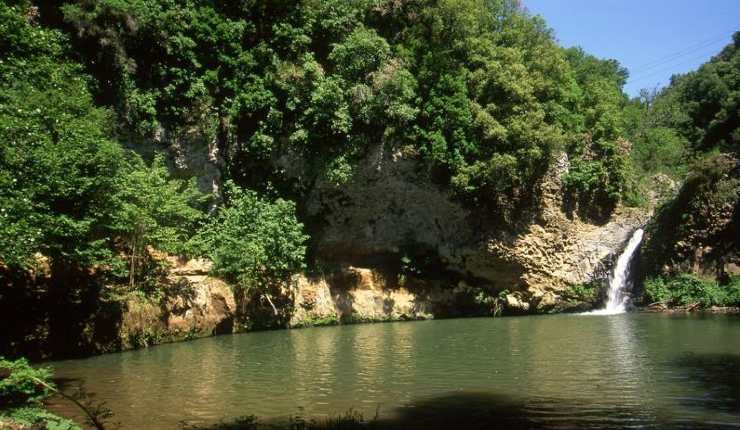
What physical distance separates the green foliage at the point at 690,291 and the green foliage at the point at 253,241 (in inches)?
666

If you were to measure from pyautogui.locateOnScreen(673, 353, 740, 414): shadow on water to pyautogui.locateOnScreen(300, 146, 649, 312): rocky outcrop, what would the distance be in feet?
52.4

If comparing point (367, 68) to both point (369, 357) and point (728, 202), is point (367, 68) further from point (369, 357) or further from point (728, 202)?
point (728, 202)

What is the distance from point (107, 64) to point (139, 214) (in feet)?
30.1

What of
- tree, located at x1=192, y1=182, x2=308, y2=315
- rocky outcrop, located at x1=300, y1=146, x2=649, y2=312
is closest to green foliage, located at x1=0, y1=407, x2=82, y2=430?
tree, located at x1=192, y1=182, x2=308, y2=315

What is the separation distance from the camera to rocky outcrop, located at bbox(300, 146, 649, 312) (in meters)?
29.1

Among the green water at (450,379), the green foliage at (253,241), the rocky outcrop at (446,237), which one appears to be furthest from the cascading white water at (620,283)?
the green foliage at (253,241)

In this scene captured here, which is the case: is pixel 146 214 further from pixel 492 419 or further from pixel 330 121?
pixel 492 419

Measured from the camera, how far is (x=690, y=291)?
89.2 ft

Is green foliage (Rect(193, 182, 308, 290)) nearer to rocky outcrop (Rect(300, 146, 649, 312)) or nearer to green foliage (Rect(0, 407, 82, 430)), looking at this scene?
rocky outcrop (Rect(300, 146, 649, 312))

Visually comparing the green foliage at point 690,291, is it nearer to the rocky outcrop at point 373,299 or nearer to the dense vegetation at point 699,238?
the dense vegetation at point 699,238

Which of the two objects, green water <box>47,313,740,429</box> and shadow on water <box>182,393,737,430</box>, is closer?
shadow on water <box>182,393,737,430</box>

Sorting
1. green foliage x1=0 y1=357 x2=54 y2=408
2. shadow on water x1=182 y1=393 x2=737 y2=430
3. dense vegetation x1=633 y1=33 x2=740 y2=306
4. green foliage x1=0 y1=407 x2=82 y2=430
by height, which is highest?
dense vegetation x1=633 y1=33 x2=740 y2=306

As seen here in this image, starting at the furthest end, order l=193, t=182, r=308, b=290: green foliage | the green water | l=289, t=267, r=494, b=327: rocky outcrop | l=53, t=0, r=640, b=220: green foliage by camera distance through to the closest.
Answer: l=289, t=267, r=494, b=327: rocky outcrop
l=53, t=0, r=640, b=220: green foliage
l=193, t=182, r=308, b=290: green foliage
the green water

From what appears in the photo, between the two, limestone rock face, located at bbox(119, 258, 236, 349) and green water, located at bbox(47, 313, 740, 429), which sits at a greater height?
limestone rock face, located at bbox(119, 258, 236, 349)
